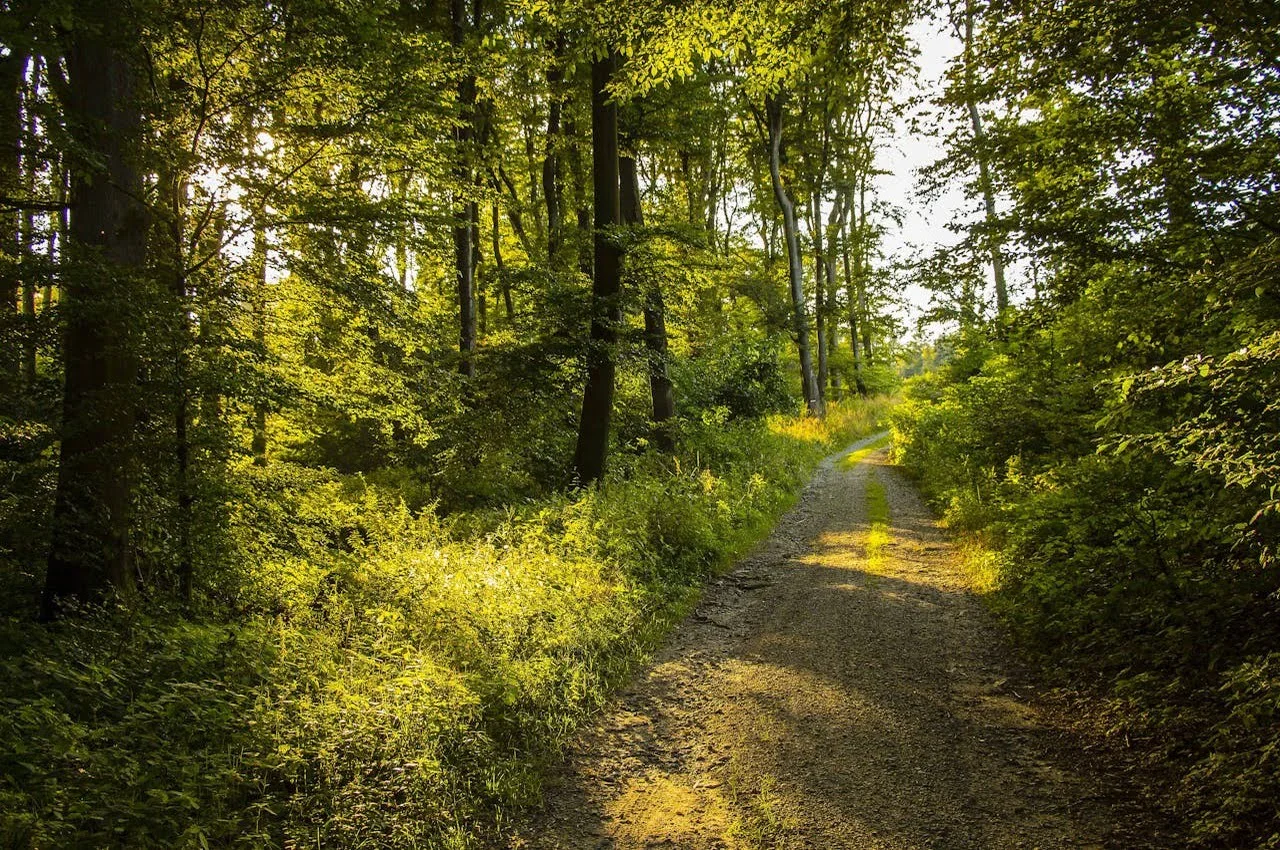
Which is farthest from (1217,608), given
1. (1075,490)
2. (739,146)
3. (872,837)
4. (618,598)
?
(739,146)

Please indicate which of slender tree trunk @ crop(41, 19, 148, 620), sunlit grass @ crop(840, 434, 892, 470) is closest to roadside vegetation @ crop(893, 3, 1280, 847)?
slender tree trunk @ crop(41, 19, 148, 620)

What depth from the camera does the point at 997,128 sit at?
691 cm

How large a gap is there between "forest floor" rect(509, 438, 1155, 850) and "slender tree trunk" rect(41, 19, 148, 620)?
4376 mm

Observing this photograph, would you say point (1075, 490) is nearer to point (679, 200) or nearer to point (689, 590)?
point (689, 590)

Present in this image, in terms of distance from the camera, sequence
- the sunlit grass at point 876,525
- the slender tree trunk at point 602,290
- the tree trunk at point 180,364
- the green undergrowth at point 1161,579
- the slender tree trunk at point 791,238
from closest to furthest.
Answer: the green undergrowth at point 1161,579 < the tree trunk at point 180,364 < the sunlit grass at point 876,525 < the slender tree trunk at point 602,290 < the slender tree trunk at point 791,238

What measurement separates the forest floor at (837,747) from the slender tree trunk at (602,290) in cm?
403

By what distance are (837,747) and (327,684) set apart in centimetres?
374

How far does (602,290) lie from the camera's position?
10.6m

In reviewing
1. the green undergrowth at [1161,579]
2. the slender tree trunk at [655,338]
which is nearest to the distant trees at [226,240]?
the slender tree trunk at [655,338]

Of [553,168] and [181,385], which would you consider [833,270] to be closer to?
[553,168]

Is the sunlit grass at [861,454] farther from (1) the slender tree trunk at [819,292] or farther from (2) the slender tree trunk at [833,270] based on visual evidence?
(2) the slender tree trunk at [833,270]

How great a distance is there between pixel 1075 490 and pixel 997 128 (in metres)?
4.10

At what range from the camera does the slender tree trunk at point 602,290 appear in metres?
10.3

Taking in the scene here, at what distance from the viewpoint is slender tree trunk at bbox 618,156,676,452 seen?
11.8m
